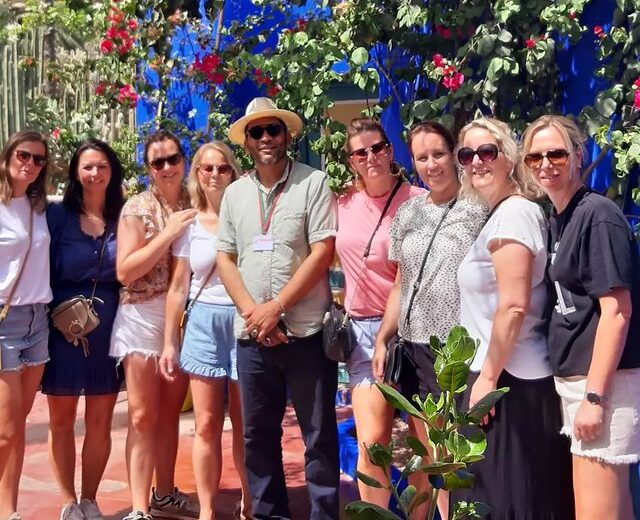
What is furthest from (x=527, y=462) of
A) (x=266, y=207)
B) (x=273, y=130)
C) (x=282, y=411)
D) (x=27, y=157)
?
(x=27, y=157)

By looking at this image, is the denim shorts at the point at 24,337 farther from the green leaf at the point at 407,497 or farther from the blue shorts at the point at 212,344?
the green leaf at the point at 407,497

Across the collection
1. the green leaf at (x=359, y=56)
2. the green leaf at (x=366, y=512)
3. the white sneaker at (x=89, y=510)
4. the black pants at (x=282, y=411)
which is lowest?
the white sneaker at (x=89, y=510)

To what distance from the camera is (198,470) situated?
454 cm

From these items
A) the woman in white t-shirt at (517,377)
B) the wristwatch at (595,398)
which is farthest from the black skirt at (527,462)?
the wristwatch at (595,398)

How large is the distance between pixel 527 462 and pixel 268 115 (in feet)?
6.47

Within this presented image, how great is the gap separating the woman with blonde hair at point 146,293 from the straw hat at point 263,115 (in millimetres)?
353

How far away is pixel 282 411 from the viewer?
168 inches

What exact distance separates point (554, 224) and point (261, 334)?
4.59 ft

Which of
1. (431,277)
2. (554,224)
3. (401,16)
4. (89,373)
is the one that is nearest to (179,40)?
(401,16)

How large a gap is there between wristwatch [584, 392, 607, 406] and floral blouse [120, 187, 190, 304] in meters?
2.30

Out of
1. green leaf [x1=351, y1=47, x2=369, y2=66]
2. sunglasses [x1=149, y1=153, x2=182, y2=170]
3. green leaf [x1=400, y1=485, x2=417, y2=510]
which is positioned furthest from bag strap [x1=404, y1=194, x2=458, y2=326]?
green leaf [x1=400, y1=485, x2=417, y2=510]

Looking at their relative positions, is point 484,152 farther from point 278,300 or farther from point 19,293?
point 19,293

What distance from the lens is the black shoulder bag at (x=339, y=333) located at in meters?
3.94

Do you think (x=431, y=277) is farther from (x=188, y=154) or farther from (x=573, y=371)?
(x=188, y=154)
